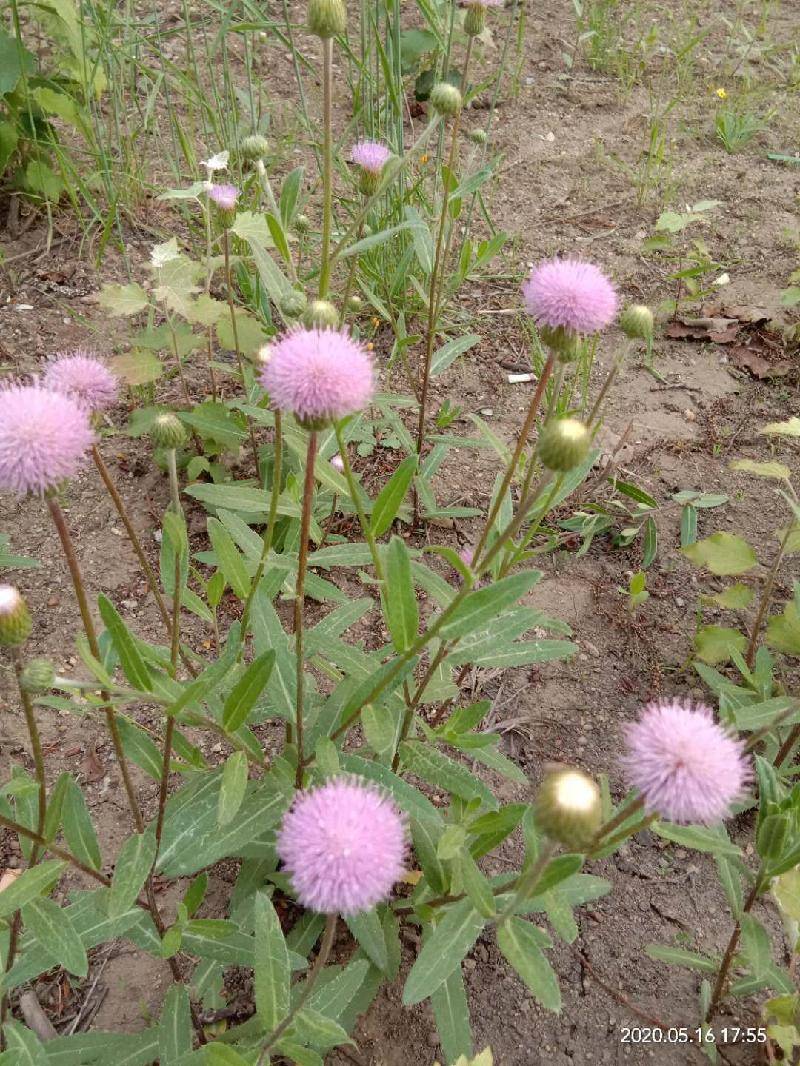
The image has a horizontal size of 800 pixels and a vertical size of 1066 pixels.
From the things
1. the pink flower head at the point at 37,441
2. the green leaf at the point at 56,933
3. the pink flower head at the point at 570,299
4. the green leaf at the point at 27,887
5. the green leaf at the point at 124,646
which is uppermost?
the pink flower head at the point at 570,299

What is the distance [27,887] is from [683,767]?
3.81 ft

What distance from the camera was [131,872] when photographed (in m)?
1.66

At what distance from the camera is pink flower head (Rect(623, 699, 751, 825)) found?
140cm

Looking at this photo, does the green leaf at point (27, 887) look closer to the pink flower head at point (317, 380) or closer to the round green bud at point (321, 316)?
the pink flower head at point (317, 380)

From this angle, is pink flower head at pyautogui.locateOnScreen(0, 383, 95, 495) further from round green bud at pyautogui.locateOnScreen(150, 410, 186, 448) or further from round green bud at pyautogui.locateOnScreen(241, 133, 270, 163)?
round green bud at pyautogui.locateOnScreen(241, 133, 270, 163)

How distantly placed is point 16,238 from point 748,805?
3.86 metres

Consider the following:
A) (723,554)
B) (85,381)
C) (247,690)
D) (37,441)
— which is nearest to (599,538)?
(723,554)

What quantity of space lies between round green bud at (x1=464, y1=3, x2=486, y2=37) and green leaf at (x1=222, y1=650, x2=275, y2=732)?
211 centimetres

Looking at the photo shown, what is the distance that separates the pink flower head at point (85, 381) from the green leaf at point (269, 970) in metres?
1.08

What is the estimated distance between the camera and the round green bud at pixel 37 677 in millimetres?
1497

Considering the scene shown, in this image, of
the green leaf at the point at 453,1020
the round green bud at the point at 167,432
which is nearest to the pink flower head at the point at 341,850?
the green leaf at the point at 453,1020

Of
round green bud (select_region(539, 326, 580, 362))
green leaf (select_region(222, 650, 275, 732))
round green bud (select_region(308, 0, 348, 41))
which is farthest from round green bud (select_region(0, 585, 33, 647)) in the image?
round green bud (select_region(308, 0, 348, 41))

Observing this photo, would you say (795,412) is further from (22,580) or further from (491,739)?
(22,580)

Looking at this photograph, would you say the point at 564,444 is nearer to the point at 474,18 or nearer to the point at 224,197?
the point at 224,197
